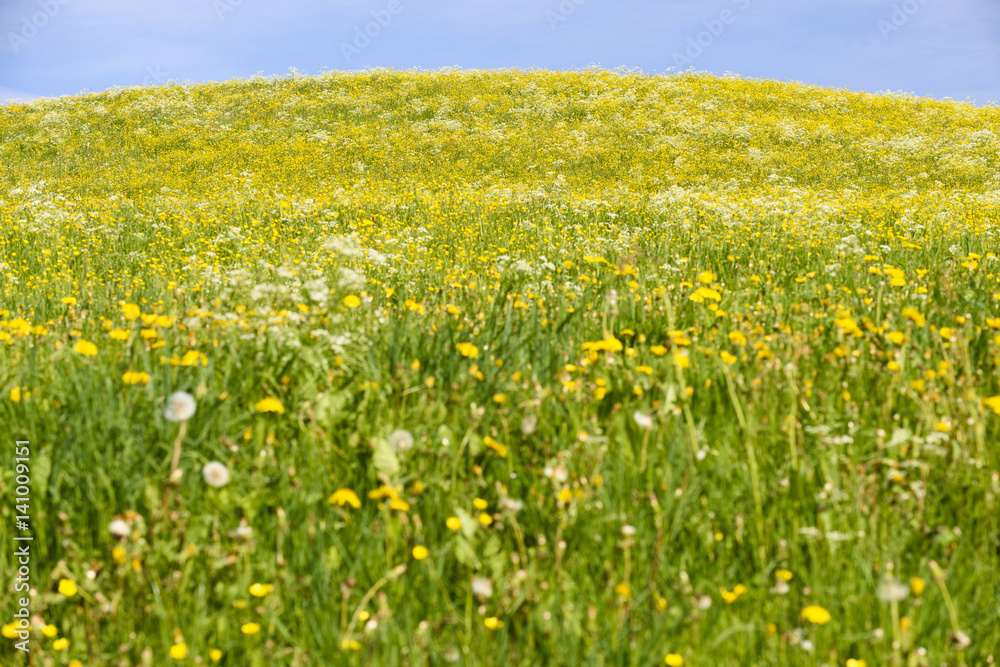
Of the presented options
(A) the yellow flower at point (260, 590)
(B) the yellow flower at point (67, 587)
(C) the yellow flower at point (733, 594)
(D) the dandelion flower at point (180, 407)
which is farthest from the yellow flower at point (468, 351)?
(B) the yellow flower at point (67, 587)

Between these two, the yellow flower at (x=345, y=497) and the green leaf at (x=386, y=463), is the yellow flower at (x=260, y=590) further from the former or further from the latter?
the green leaf at (x=386, y=463)

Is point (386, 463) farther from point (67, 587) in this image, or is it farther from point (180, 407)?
point (67, 587)

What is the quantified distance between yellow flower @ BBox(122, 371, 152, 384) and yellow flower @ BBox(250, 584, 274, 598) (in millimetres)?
1089

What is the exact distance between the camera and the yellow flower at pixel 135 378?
2688mm

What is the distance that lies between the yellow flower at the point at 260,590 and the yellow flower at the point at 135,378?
1089mm

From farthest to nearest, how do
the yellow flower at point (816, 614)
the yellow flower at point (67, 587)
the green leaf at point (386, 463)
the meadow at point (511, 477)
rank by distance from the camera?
the green leaf at point (386, 463) → the yellow flower at point (67, 587) → the meadow at point (511, 477) → the yellow flower at point (816, 614)

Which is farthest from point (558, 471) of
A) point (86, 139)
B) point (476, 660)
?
point (86, 139)

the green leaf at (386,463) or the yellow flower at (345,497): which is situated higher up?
the green leaf at (386,463)

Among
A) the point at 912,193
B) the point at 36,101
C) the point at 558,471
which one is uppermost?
the point at 36,101

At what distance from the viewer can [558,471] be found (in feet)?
7.18

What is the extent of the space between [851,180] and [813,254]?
13.2 meters

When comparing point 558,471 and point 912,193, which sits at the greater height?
point 912,193

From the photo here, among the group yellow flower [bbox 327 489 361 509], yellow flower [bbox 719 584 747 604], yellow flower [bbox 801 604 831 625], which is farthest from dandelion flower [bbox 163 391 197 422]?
yellow flower [bbox 801 604 831 625]

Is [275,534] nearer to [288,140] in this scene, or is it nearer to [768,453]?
[768,453]
